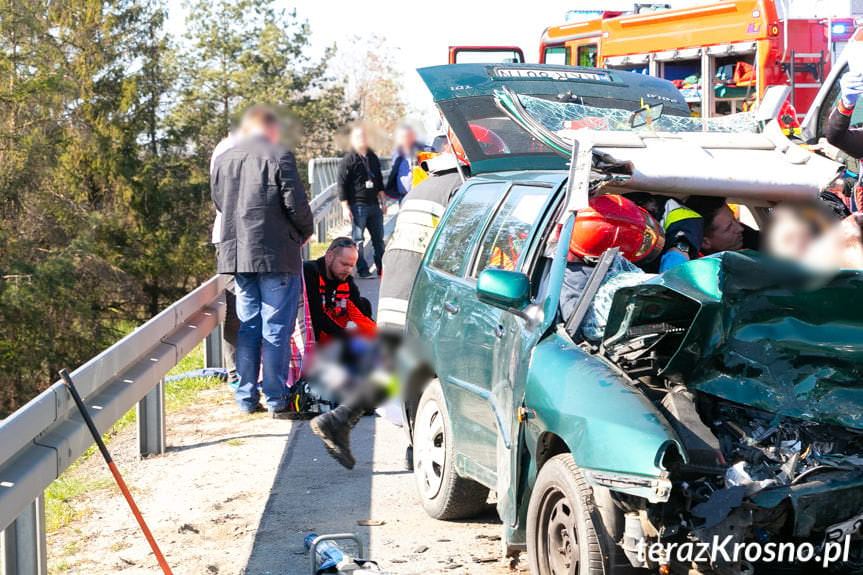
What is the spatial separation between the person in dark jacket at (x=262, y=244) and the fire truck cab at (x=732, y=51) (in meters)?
8.12

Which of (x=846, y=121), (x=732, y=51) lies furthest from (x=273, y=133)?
(x=732, y=51)

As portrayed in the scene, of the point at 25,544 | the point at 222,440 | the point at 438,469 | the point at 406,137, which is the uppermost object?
the point at 406,137

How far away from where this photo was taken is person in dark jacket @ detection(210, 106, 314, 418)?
861cm

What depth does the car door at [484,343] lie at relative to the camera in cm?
524

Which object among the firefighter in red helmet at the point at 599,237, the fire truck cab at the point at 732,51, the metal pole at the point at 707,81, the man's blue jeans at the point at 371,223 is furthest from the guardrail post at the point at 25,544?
the metal pole at the point at 707,81

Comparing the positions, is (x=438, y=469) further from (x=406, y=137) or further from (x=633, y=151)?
(x=406, y=137)

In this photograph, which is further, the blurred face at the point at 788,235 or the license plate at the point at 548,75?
the license plate at the point at 548,75

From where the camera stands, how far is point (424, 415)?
6398 millimetres

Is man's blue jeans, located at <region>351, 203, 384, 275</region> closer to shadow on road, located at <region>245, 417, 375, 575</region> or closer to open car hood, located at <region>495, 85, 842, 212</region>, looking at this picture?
shadow on road, located at <region>245, 417, 375, 575</region>

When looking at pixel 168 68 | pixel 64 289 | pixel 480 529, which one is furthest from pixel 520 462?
pixel 168 68

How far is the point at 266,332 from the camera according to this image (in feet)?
28.6

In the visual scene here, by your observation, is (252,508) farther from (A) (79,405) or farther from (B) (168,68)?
(B) (168,68)

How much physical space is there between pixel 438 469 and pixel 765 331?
255 centimetres

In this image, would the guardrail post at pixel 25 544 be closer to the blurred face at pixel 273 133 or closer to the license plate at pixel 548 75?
the license plate at pixel 548 75
